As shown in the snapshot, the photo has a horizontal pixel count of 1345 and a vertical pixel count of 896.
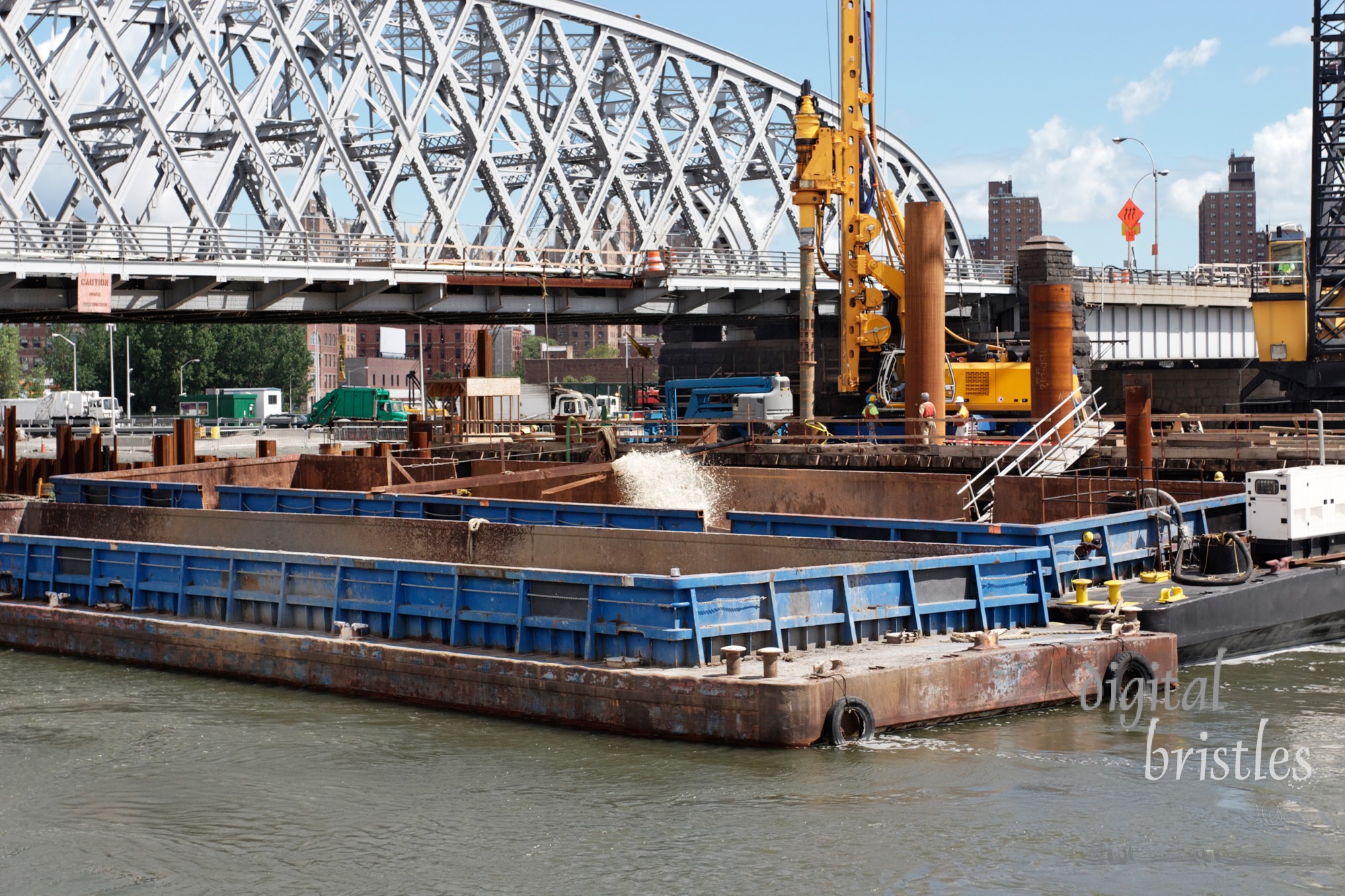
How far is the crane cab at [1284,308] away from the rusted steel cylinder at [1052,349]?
90.0ft

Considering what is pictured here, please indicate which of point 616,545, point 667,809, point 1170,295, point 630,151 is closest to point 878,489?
point 616,545

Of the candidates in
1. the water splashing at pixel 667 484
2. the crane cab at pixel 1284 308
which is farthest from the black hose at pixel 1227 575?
the crane cab at pixel 1284 308

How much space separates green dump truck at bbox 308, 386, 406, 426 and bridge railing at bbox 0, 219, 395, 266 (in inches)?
1159

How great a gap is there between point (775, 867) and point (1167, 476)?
21501 mm

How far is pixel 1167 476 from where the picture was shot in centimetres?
3212

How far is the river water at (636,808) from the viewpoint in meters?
13.1

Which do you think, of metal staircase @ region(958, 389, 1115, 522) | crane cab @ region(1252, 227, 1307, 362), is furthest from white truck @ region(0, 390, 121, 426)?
metal staircase @ region(958, 389, 1115, 522)

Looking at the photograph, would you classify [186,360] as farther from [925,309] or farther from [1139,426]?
[1139,426]

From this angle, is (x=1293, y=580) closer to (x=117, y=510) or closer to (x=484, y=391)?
(x=117, y=510)

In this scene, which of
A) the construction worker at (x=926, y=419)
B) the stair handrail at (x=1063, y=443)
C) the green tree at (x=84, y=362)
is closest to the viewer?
the stair handrail at (x=1063, y=443)

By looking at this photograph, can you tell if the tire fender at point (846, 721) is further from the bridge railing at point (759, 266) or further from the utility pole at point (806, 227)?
the bridge railing at point (759, 266)

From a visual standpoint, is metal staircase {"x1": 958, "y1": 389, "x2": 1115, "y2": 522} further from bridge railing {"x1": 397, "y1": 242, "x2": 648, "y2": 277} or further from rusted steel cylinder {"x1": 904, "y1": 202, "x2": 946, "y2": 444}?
bridge railing {"x1": 397, "y1": 242, "x2": 648, "y2": 277}

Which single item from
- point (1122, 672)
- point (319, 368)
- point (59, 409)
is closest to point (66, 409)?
point (59, 409)

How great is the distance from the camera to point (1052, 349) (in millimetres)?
37344
